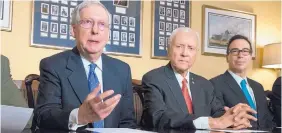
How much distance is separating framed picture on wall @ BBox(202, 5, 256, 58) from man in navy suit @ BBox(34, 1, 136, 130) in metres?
2.39

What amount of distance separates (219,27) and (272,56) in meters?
0.72

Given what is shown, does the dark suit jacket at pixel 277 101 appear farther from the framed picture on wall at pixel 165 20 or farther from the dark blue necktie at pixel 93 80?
the dark blue necktie at pixel 93 80

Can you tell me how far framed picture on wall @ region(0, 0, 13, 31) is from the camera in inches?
120

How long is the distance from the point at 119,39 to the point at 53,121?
2.20 metres

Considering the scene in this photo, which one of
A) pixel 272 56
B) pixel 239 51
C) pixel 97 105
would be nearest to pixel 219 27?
pixel 272 56

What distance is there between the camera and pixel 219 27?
421cm

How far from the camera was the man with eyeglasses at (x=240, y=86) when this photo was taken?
8.72 feet

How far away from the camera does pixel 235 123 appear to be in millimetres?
1827

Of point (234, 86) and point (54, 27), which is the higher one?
point (54, 27)

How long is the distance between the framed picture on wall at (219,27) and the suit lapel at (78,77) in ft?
8.49

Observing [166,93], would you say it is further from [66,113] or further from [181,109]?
[66,113]

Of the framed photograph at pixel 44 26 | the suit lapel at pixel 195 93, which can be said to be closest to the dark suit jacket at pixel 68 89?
the suit lapel at pixel 195 93

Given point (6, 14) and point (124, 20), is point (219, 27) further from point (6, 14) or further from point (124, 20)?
point (6, 14)

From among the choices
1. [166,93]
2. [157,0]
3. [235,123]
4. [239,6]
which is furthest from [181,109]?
[239,6]
